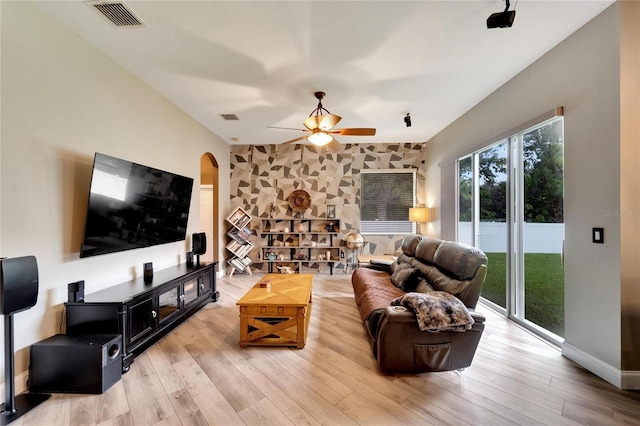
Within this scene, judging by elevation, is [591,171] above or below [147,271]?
above

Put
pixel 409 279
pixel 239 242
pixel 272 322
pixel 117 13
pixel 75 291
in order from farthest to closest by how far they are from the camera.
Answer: pixel 239 242, pixel 409 279, pixel 272 322, pixel 75 291, pixel 117 13

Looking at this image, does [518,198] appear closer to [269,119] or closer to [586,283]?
[586,283]

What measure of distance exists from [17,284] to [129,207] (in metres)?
1.10

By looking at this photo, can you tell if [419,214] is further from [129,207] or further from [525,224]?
[129,207]

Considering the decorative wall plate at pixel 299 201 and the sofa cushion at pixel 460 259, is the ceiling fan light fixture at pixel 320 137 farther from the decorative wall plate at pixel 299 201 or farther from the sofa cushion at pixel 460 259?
the decorative wall plate at pixel 299 201

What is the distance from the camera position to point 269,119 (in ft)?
13.5

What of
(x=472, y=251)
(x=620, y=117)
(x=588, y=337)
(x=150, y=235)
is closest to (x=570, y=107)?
(x=620, y=117)

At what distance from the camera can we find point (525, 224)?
9.56 feet

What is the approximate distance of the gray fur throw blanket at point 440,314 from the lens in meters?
1.92

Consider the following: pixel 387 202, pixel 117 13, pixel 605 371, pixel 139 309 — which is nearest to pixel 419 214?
pixel 387 202

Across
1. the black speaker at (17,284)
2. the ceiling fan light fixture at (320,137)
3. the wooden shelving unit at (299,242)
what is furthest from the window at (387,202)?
the black speaker at (17,284)

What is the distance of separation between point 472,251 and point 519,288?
1199 millimetres

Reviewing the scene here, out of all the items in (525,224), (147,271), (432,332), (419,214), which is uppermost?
(419,214)

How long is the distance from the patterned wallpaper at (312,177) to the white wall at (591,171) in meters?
3.25
